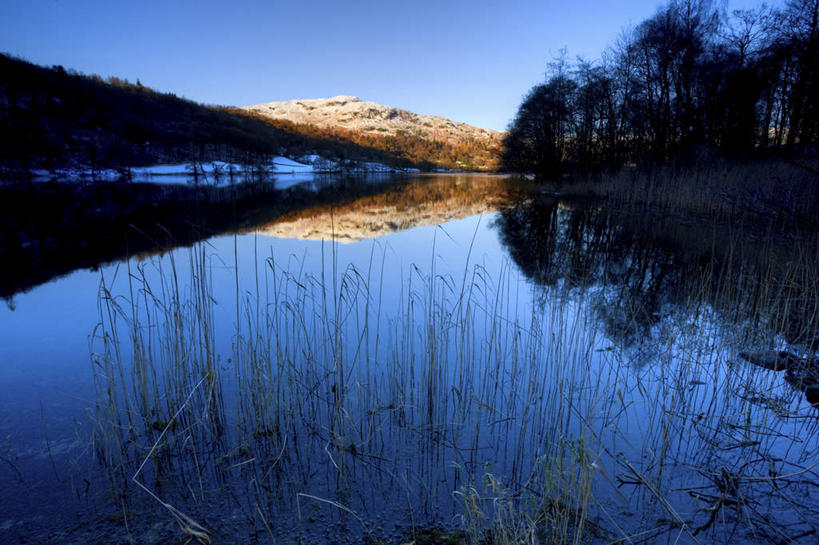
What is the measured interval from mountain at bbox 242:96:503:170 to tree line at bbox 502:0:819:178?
79288 mm

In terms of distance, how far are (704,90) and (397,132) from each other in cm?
14760

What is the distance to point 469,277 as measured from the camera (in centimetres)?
637

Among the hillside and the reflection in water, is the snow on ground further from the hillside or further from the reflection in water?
the reflection in water

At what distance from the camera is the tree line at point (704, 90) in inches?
631

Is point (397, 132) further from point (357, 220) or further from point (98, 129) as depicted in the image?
point (357, 220)

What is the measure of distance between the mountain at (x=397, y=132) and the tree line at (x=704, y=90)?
260 ft

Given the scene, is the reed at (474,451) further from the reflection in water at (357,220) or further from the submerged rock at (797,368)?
the reflection in water at (357,220)

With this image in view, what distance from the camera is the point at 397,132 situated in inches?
6181

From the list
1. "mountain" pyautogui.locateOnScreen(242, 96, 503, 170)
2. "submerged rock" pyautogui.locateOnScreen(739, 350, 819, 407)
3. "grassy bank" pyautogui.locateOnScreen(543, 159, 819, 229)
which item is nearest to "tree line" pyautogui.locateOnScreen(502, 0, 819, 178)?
"grassy bank" pyautogui.locateOnScreen(543, 159, 819, 229)

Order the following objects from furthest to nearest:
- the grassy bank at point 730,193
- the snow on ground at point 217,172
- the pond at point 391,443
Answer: the snow on ground at point 217,172 → the grassy bank at point 730,193 → the pond at point 391,443

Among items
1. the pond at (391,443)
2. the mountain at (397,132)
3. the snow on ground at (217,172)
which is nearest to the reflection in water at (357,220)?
the pond at (391,443)

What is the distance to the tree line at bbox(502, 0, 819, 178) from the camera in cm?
1603

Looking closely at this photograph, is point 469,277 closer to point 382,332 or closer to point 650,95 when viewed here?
point 382,332

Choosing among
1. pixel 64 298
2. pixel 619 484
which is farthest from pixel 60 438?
pixel 64 298
